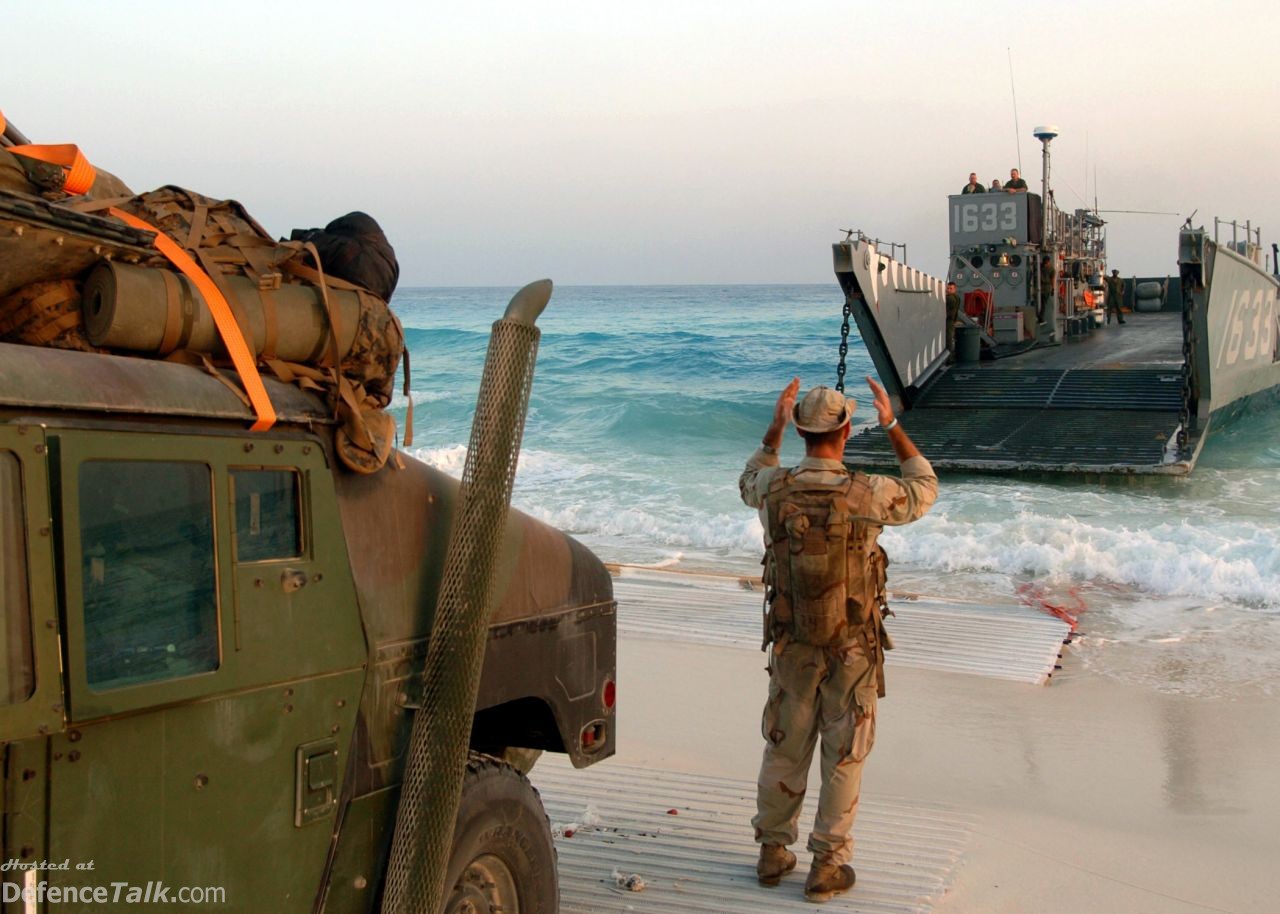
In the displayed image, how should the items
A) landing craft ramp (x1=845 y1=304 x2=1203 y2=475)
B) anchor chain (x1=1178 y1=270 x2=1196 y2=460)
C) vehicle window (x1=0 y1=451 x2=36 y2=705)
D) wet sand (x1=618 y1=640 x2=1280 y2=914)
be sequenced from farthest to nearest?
anchor chain (x1=1178 y1=270 x2=1196 y2=460), landing craft ramp (x1=845 y1=304 x2=1203 y2=475), wet sand (x1=618 y1=640 x2=1280 y2=914), vehicle window (x1=0 y1=451 x2=36 y2=705)

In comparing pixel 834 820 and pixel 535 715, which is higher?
pixel 535 715

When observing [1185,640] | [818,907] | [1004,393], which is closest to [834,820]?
[818,907]

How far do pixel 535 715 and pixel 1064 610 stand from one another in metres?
7.04

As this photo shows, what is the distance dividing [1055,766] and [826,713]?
226 centimetres

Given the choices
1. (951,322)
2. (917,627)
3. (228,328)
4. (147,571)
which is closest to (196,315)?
(228,328)

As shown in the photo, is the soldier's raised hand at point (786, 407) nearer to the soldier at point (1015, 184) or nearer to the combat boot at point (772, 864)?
the combat boot at point (772, 864)

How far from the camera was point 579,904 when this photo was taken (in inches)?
171

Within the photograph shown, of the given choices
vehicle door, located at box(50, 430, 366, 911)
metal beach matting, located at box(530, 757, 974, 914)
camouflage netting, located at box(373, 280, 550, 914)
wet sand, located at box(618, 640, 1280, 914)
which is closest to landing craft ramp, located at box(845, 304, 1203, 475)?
wet sand, located at box(618, 640, 1280, 914)

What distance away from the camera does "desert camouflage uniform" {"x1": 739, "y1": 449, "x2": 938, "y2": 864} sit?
4461 mm

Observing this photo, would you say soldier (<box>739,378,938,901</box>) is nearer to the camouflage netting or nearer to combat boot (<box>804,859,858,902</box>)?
combat boot (<box>804,859,858,902</box>)

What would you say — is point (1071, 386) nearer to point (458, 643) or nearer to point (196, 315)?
point (458, 643)

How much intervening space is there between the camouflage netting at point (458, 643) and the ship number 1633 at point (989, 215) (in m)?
22.2

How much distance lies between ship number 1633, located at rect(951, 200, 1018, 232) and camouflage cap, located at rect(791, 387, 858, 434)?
20.9 m

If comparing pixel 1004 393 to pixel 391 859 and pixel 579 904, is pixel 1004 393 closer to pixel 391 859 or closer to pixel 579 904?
pixel 579 904
